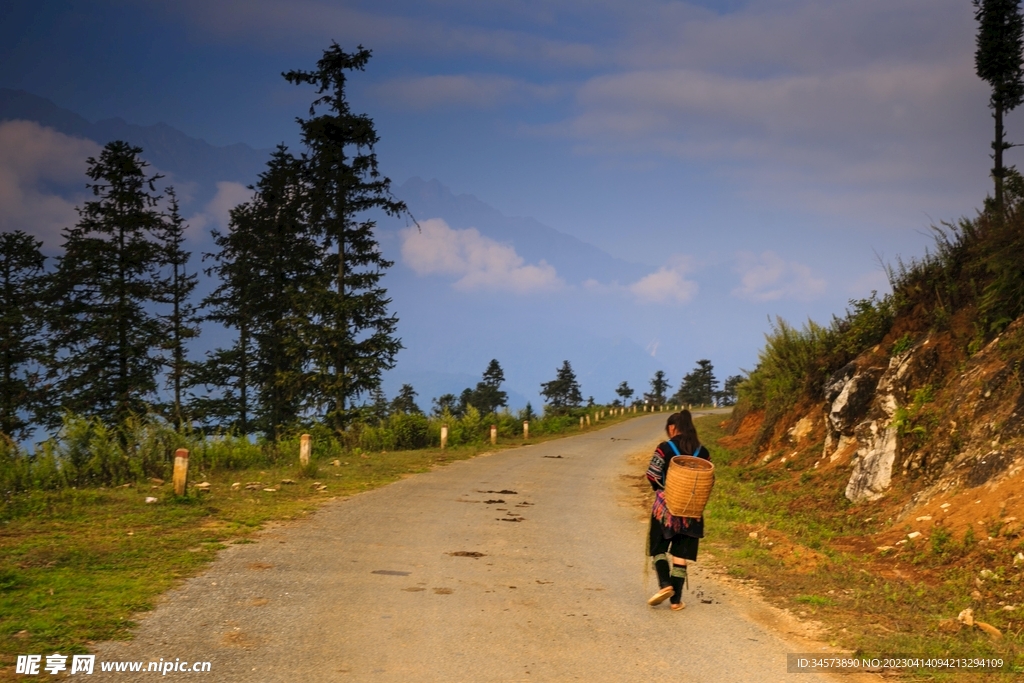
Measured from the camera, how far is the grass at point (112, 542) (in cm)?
612

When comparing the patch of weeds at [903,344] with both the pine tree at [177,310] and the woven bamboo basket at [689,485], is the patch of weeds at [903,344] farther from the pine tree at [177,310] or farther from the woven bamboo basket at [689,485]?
the pine tree at [177,310]

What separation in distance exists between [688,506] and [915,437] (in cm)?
682

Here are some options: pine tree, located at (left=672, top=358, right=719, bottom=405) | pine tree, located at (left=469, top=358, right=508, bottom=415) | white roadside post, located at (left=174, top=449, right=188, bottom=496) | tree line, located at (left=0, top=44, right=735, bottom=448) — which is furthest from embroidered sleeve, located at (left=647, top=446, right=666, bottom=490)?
pine tree, located at (left=672, top=358, right=719, bottom=405)

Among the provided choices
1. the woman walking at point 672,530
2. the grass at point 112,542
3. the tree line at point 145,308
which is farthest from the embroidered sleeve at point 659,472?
the tree line at point 145,308

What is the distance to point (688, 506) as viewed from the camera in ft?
23.6

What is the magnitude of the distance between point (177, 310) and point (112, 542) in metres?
27.9

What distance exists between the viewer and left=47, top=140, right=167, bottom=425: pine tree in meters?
29.1

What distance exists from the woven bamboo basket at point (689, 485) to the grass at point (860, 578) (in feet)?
5.04

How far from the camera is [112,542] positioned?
9289 millimetres

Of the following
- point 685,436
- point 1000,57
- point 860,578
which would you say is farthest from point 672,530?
point 1000,57

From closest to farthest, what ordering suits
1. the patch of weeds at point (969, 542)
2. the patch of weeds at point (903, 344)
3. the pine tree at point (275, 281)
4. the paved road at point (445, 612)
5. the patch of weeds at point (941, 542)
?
the paved road at point (445, 612) < the patch of weeds at point (969, 542) < the patch of weeds at point (941, 542) < the patch of weeds at point (903, 344) < the pine tree at point (275, 281)

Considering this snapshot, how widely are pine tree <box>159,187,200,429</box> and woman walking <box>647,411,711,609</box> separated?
96.0ft

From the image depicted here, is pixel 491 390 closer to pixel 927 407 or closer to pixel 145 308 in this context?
pixel 145 308

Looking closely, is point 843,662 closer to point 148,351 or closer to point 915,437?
point 915,437
